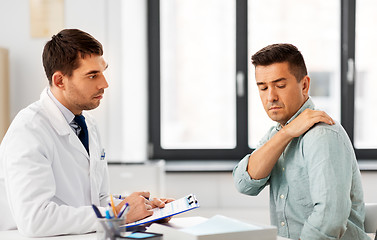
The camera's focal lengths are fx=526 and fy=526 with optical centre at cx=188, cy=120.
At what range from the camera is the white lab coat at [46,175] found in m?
1.64

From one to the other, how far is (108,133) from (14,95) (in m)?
0.68

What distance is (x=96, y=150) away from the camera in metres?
2.03

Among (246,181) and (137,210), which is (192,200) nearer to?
(137,210)

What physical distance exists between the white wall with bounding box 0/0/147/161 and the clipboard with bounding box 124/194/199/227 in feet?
5.32

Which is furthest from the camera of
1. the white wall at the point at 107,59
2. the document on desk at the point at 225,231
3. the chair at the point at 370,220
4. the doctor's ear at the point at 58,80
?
the white wall at the point at 107,59

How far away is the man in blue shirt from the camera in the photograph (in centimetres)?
165

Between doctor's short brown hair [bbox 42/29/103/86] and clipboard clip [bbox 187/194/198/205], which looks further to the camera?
doctor's short brown hair [bbox 42/29/103/86]

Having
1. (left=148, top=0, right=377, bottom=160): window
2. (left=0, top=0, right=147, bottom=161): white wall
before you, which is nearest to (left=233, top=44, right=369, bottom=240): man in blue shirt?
(left=0, top=0, right=147, bottom=161): white wall

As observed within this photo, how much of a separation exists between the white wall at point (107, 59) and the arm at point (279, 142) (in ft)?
5.42

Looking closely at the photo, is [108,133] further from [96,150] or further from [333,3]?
[333,3]

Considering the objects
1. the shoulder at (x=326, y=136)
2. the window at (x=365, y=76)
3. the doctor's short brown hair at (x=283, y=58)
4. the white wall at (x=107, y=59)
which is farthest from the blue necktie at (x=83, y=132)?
the window at (x=365, y=76)

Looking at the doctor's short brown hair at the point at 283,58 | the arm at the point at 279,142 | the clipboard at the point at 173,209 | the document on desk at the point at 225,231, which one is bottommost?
the clipboard at the point at 173,209

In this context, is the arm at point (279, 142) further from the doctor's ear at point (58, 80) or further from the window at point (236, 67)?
the window at point (236, 67)

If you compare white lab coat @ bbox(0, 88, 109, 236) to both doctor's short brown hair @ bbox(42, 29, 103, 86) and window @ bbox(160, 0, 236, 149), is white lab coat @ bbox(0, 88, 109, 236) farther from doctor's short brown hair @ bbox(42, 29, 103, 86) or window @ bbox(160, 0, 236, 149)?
window @ bbox(160, 0, 236, 149)
